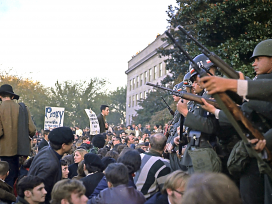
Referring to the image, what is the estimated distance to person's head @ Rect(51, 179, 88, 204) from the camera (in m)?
3.70

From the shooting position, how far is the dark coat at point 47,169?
4438mm

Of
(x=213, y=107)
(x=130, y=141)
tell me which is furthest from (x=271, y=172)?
(x=130, y=141)

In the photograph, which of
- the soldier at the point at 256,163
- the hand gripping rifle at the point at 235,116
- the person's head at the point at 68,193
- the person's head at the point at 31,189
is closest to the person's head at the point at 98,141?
the person's head at the point at 31,189

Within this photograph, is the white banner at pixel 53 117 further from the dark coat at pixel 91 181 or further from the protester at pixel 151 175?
the protester at pixel 151 175

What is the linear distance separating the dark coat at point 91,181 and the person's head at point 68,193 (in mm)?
1222

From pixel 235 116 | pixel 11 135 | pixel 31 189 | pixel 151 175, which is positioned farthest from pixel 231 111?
pixel 11 135

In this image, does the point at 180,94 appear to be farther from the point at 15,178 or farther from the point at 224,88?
the point at 15,178

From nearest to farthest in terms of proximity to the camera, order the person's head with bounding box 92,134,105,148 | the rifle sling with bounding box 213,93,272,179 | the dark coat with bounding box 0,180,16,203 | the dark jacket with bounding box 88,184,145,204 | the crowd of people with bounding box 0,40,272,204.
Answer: the rifle sling with bounding box 213,93,272,179 → the crowd of people with bounding box 0,40,272,204 → the dark jacket with bounding box 88,184,145,204 → the dark coat with bounding box 0,180,16,203 → the person's head with bounding box 92,134,105,148

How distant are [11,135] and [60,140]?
1922mm

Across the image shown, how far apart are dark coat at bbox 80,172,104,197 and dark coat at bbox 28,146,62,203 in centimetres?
53

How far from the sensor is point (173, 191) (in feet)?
10.7

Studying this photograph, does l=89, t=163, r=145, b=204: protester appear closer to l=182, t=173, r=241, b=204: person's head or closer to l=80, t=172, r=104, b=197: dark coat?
l=80, t=172, r=104, b=197: dark coat

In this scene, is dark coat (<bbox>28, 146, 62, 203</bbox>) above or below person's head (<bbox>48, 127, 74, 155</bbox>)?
below

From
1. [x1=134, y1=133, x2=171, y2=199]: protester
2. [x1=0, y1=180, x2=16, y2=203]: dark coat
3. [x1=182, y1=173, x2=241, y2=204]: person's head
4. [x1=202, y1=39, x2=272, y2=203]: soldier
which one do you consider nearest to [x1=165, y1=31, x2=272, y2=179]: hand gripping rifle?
[x1=202, y1=39, x2=272, y2=203]: soldier
